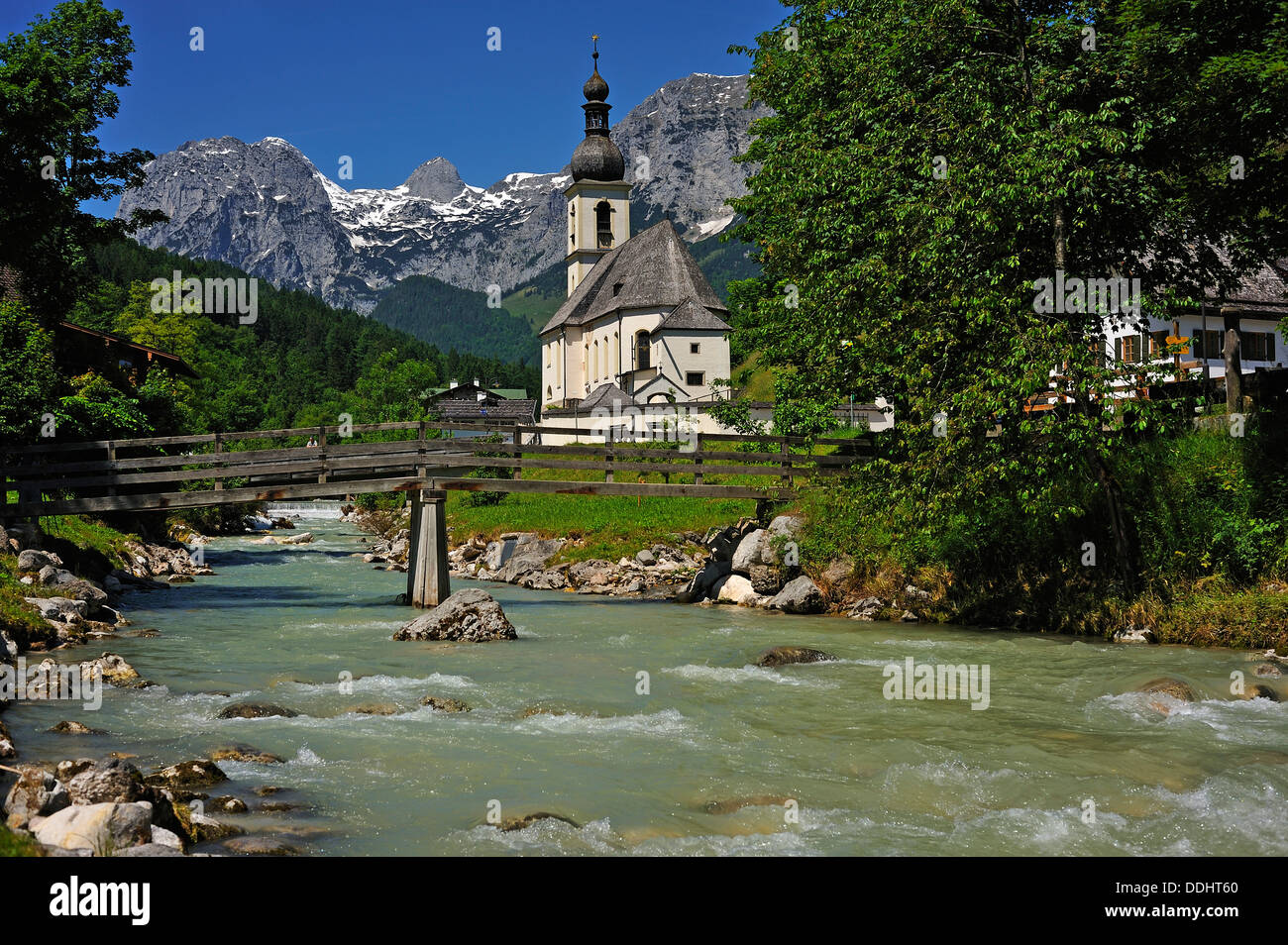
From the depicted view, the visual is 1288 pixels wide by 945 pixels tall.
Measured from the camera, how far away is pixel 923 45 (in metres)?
19.3

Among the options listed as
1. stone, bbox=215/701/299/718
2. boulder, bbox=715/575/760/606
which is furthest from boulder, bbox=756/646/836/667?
boulder, bbox=715/575/760/606

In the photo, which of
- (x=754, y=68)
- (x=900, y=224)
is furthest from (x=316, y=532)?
(x=900, y=224)

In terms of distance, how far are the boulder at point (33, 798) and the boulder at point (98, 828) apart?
6.0 inches

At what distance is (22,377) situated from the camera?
26.5 m

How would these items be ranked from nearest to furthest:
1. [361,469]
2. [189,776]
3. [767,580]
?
[189,776] < [361,469] < [767,580]

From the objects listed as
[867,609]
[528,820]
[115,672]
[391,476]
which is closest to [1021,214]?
[867,609]

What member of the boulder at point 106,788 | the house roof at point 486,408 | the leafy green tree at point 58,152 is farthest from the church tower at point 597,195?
the boulder at point 106,788

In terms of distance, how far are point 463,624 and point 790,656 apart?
637cm

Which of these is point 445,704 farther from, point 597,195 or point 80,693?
point 597,195

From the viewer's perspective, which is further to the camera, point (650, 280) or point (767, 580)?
point (650, 280)

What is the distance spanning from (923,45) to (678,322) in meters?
50.9

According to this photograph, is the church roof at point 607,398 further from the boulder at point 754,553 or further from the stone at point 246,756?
the stone at point 246,756

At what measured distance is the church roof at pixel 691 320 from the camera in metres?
69.8
